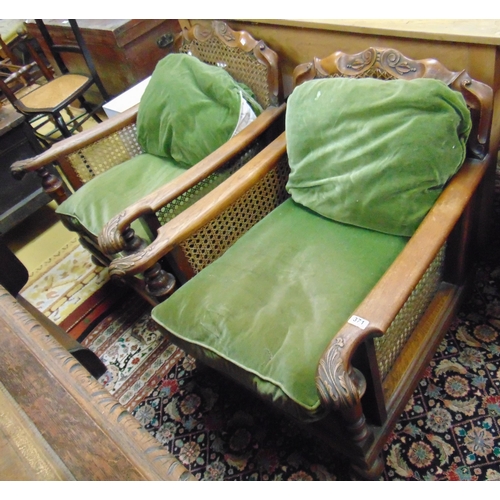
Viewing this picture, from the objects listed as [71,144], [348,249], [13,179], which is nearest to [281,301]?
[348,249]

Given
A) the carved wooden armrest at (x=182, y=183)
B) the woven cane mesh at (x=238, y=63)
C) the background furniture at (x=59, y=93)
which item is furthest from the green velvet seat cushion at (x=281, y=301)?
the background furniture at (x=59, y=93)

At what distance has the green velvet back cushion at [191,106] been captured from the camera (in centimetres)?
145

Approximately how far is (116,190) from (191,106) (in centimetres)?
42

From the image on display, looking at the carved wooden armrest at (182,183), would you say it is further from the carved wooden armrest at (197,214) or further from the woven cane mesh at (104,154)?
the woven cane mesh at (104,154)

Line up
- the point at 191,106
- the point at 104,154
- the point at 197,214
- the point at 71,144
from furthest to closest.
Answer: the point at 104,154, the point at 71,144, the point at 191,106, the point at 197,214

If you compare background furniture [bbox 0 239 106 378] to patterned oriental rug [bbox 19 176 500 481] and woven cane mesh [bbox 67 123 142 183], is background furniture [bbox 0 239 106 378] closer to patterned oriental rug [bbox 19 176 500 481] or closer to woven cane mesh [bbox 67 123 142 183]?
patterned oriental rug [bbox 19 176 500 481]

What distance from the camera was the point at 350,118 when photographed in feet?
3.60

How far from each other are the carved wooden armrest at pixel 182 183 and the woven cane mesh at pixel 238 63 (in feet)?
0.27

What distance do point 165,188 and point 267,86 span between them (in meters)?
0.53

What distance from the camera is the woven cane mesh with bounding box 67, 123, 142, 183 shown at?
1.68 meters

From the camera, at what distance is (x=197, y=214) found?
1.17 metres

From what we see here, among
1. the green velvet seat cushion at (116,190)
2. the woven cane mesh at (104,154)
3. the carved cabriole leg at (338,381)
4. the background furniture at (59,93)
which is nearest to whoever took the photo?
the carved cabriole leg at (338,381)

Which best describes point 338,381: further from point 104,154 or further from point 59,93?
point 59,93

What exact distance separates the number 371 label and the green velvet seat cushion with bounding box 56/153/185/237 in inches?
34.3
